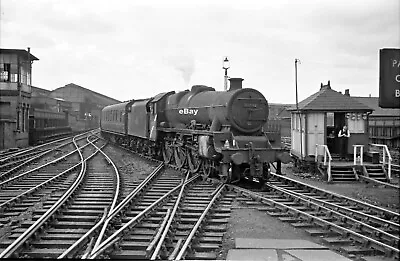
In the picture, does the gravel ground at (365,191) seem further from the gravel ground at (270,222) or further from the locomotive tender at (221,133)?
the locomotive tender at (221,133)

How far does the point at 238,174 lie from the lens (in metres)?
10.8

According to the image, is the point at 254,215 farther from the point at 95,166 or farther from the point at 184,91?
the point at 95,166

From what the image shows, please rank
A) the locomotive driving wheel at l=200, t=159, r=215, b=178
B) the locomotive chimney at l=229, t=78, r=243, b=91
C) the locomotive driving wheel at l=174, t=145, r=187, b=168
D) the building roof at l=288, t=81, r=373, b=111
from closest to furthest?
the locomotive chimney at l=229, t=78, r=243, b=91
the locomotive driving wheel at l=200, t=159, r=215, b=178
the locomotive driving wheel at l=174, t=145, r=187, b=168
the building roof at l=288, t=81, r=373, b=111

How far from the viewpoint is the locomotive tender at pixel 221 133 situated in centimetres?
1052

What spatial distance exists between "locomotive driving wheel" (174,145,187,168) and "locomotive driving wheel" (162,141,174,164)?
0.54m

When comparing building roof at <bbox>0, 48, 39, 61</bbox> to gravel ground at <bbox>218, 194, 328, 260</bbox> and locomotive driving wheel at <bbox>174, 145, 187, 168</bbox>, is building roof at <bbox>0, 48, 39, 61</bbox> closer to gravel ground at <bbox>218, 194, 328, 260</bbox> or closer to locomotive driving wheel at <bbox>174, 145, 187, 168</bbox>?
gravel ground at <bbox>218, 194, 328, 260</bbox>

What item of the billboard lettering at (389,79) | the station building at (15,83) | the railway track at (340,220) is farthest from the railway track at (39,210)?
the billboard lettering at (389,79)

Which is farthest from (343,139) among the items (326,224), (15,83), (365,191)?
(15,83)

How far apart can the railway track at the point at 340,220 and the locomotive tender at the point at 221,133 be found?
0.78 meters

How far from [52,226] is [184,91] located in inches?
339

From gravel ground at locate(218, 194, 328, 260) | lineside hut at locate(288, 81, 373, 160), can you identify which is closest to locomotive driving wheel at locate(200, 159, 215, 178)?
gravel ground at locate(218, 194, 328, 260)

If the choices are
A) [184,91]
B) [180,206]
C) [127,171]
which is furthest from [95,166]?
[180,206]

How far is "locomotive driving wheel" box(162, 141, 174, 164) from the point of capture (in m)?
14.8

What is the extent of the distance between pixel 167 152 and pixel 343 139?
237 inches
